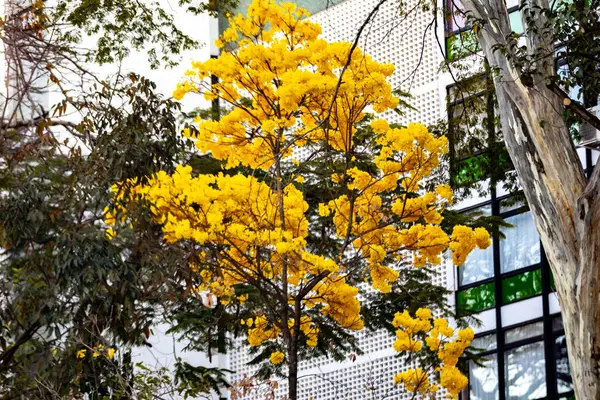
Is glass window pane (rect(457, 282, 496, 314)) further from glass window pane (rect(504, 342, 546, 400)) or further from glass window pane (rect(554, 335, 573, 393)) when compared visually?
glass window pane (rect(554, 335, 573, 393))

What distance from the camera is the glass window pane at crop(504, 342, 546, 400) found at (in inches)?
743

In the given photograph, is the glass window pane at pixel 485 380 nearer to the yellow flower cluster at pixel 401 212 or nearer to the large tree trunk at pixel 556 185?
the yellow flower cluster at pixel 401 212

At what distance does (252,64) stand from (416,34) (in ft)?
29.5

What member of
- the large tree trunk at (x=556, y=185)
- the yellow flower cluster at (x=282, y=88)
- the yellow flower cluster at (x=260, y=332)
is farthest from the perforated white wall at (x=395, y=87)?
the large tree trunk at (x=556, y=185)

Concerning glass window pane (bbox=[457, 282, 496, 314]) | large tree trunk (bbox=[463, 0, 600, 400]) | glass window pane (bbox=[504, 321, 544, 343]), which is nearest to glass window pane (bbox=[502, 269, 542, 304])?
glass window pane (bbox=[457, 282, 496, 314])

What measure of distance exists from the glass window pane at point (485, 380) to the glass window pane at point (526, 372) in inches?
→ 10.3

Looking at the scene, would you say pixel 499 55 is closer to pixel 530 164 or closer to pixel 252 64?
pixel 530 164

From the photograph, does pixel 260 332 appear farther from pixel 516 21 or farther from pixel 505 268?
pixel 516 21

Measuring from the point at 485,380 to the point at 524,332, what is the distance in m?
1.16

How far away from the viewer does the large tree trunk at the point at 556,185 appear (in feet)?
31.0

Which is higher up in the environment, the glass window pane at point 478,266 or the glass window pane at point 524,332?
the glass window pane at point 478,266

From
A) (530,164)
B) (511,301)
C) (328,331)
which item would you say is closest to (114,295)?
(530,164)

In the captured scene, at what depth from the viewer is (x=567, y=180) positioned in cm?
991

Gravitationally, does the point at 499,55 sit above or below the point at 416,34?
below
